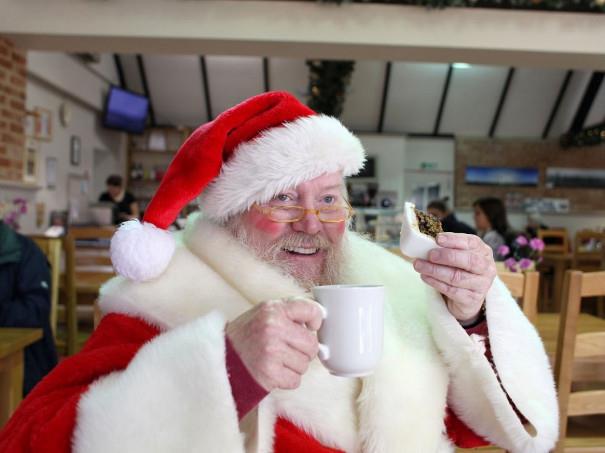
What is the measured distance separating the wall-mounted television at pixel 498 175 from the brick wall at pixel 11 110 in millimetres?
7095

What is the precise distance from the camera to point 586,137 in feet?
29.0

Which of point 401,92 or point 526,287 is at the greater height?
point 401,92

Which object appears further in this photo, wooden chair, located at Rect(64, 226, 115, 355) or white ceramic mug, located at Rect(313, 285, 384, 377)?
wooden chair, located at Rect(64, 226, 115, 355)

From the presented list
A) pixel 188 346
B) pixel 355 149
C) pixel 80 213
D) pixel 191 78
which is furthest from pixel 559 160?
pixel 188 346

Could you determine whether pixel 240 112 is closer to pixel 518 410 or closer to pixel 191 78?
pixel 518 410

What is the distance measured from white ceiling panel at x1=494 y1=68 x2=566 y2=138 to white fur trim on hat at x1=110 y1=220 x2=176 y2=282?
348 inches

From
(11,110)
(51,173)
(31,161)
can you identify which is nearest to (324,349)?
(11,110)

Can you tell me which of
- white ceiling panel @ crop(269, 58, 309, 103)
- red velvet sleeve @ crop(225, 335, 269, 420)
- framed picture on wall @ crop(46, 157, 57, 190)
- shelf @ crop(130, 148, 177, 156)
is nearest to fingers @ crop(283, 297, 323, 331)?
red velvet sleeve @ crop(225, 335, 269, 420)

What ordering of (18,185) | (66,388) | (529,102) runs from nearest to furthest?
(66,388) → (18,185) → (529,102)

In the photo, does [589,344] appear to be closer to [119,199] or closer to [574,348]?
[574,348]

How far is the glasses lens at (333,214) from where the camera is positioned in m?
1.16

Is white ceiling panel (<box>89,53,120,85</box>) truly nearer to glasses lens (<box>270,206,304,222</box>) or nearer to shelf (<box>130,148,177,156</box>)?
shelf (<box>130,148,177,156</box>)

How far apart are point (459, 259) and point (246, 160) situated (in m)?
0.49

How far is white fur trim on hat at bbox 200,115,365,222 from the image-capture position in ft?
3.75
